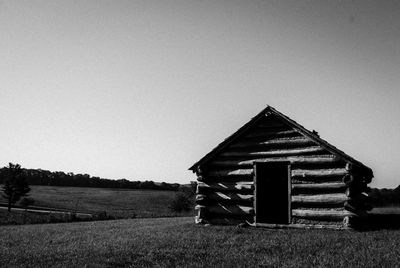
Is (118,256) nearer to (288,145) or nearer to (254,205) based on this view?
(254,205)

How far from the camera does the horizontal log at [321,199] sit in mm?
13016

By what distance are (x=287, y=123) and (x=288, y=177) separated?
7.47ft

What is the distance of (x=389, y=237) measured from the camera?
34.8ft

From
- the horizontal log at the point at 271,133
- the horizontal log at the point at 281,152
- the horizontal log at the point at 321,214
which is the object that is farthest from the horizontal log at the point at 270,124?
the horizontal log at the point at 321,214

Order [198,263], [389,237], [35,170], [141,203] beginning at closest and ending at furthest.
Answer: [198,263] → [389,237] → [141,203] → [35,170]

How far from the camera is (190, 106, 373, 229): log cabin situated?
517 inches

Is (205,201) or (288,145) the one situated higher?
(288,145)

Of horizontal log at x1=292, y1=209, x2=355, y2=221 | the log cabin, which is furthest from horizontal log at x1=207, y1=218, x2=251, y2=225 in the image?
horizontal log at x1=292, y1=209, x2=355, y2=221

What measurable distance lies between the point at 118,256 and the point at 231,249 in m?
2.88

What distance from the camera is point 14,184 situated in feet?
133

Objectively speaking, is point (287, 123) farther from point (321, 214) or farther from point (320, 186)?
point (321, 214)

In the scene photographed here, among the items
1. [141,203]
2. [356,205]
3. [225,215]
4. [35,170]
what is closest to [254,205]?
[225,215]

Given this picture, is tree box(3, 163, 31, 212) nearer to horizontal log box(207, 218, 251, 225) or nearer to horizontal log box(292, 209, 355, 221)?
horizontal log box(207, 218, 251, 225)

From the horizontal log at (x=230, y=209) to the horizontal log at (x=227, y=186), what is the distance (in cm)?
77
